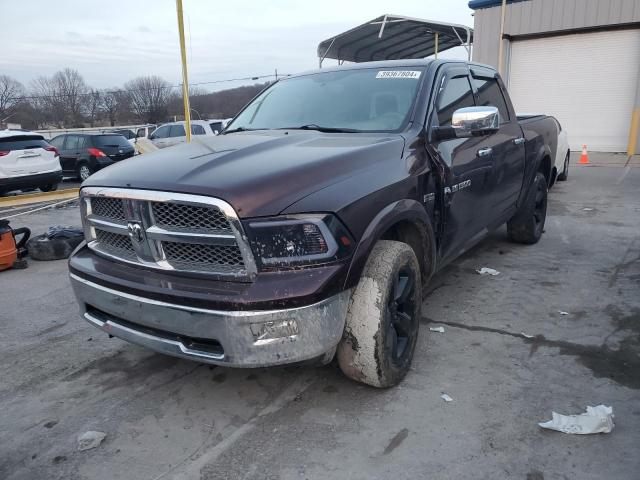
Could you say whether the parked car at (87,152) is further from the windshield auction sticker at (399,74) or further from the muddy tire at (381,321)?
the muddy tire at (381,321)

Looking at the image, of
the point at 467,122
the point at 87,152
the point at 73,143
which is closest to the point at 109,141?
the point at 87,152

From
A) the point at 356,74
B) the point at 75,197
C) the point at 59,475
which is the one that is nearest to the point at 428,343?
the point at 356,74

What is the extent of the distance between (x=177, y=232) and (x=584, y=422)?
2259mm

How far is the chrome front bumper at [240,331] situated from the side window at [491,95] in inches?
110

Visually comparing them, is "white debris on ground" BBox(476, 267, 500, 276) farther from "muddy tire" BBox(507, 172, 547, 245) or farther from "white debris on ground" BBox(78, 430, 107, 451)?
"white debris on ground" BBox(78, 430, 107, 451)

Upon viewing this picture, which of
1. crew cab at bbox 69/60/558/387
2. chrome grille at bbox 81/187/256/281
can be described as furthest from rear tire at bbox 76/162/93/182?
chrome grille at bbox 81/187/256/281

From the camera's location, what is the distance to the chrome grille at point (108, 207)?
2744mm

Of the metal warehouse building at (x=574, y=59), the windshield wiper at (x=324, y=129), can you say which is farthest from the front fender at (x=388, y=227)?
the metal warehouse building at (x=574, y=59)

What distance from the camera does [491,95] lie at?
4.74 meters

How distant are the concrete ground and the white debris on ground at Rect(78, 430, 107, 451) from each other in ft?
0.13

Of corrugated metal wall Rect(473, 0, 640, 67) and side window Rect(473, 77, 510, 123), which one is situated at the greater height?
corrugated metal wall Rect(473, 0, 640, 67)

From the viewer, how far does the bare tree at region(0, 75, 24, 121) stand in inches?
2598

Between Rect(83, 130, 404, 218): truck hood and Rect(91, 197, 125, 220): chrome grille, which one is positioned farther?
Rect(91, 197, 125, 220): chrome grille

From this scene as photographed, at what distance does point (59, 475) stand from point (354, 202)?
6.25 ft
